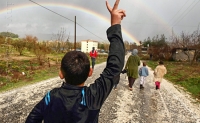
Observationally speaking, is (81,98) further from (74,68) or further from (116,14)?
(116,14)

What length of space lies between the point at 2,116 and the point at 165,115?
4.25 meters

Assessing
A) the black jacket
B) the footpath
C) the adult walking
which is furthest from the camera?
the adult walking

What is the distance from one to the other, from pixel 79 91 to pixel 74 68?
0.53 ft

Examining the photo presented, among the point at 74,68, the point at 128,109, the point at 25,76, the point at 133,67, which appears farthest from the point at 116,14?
the point at 25,76

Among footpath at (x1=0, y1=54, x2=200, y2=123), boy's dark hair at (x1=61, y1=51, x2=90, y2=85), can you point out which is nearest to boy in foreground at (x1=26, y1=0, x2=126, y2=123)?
boy's dark hair at (x1=61, y1=51, x2=90, y2=85)

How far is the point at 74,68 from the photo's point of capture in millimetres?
1216

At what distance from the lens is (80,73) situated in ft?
4.04

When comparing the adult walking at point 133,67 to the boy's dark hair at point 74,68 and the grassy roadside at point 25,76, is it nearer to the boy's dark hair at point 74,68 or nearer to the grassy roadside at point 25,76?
the grassy roadside at point 25,76

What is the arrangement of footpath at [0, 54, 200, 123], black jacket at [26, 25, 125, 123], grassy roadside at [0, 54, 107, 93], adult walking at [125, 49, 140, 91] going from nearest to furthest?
black jacket at [26, 25, 125, 123] → footpath at [0, 54, 200, 123] → adult walking at [125, 49, 140, 91] → grassy roadside at [0, 54, 107, 93]

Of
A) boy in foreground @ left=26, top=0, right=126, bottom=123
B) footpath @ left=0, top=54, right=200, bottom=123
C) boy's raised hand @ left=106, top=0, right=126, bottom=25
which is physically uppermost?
boy's raised hand @ left=106, top=0, right=126, bottom=25

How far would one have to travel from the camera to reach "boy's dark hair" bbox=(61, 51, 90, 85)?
122 centimetres

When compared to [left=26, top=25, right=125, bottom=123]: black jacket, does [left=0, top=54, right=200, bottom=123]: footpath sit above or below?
below

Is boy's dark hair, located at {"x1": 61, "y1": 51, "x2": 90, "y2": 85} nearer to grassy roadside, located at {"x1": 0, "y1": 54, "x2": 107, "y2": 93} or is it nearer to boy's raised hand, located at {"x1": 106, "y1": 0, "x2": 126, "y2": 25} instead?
boy's raised hand, located at {"x1": 106, "y1": 0, "x2": 126, "y2": 25}

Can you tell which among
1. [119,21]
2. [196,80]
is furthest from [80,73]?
[196,80]
